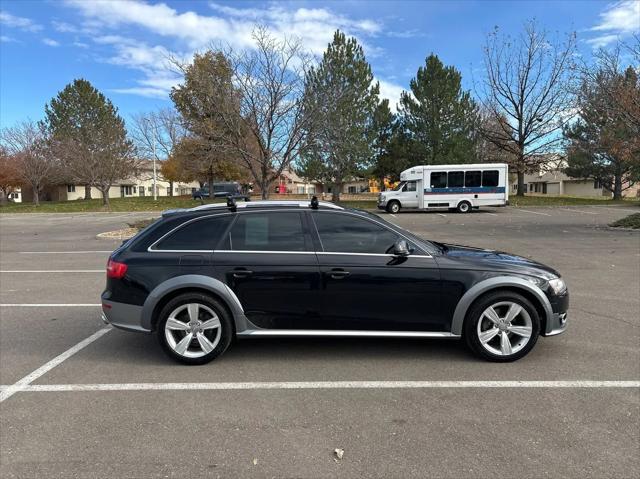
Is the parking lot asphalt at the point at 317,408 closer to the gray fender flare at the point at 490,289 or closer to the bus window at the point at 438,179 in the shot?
the gray fender flare at the point at 490,289

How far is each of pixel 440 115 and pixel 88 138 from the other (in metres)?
30.9

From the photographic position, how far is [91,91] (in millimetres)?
52562

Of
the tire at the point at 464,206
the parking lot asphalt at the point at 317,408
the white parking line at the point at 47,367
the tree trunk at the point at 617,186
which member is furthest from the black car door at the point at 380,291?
the tree trunk at the point at 617,186

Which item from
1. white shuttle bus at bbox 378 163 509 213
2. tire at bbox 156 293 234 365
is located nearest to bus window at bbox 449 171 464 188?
white shuttle bus at bbox 378 163 509 213

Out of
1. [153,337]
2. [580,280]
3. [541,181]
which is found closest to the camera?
[153,337]

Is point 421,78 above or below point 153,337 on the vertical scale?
above

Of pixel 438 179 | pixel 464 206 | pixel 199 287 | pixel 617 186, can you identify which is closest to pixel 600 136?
pixel 464 206

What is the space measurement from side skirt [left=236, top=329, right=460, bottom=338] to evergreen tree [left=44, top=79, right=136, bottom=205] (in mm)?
39074

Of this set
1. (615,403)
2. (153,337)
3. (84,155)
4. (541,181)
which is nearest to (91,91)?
(84,155)

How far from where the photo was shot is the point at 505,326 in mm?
4570

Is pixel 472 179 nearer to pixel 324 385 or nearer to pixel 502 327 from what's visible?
pixel 502 327

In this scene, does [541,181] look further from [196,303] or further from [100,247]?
[196,303]

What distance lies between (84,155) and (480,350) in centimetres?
4103

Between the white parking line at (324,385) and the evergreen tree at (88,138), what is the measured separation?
127 ft
